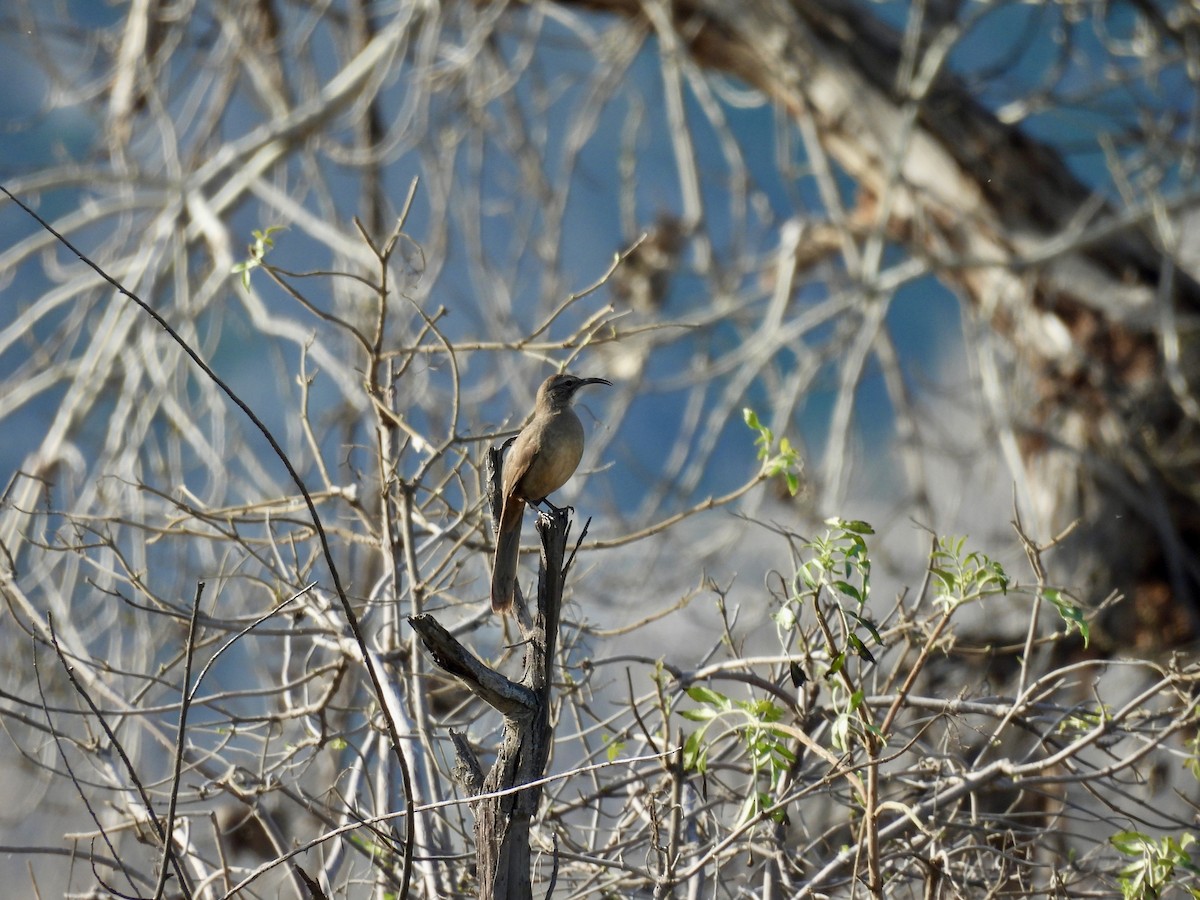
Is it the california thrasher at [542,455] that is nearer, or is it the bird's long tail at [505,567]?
the bird's long tail at [505,567]

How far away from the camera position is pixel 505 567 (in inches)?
113

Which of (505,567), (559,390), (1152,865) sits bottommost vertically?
(1152,865)

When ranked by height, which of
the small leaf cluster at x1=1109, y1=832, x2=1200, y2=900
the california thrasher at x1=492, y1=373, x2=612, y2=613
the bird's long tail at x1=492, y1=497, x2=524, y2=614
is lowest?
the small leaf cluster at x1=1109, y1=832, x2=1200, y2=900

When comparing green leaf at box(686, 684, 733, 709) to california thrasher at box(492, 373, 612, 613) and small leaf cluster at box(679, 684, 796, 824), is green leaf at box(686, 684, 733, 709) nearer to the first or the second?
small leaf cluster at box(679, 684, 796, 824)

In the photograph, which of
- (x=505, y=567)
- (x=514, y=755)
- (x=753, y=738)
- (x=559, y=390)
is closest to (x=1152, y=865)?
(x=753, y=738)

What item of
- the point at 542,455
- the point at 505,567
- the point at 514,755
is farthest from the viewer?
the point at 542,455

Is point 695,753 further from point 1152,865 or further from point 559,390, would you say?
point 559,390

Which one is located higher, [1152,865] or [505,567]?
[505,567]

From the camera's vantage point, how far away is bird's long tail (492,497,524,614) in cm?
285

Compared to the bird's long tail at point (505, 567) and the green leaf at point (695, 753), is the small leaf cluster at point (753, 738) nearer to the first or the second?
the green leaf at point (695, 753)

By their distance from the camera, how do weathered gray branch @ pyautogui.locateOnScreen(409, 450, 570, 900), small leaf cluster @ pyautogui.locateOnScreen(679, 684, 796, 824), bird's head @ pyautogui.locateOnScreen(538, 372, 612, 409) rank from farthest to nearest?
1. bird's head @ pyautogui.locateOnScreen(538, 372, 612, 409)
2. small leaf cluster @ pyautogui.locateOnScreen(679, 684, 796, 824)
3. weathered gray branch @ pyautogui.locateOnScreen(409, 450, 570, 900)

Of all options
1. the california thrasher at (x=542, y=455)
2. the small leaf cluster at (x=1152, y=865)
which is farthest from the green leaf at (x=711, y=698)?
the small leaf cluster at (x=1152, y=865)

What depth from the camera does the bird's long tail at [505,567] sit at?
2854mm

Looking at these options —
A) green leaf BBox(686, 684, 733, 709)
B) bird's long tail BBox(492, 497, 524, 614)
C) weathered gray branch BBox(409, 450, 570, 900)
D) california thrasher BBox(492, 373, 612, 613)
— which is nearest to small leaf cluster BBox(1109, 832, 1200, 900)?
green leaf BBox(686, 684, 733, 709)
